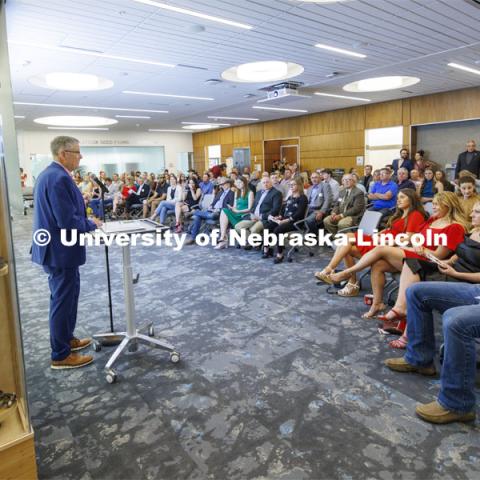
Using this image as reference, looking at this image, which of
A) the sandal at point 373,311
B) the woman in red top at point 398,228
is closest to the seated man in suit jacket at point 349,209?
the woman in red top at point 398,228

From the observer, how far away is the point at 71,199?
2.58 m

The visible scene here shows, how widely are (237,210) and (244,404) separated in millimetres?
4623

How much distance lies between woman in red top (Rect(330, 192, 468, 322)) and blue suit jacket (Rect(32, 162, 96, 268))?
242 centimetres

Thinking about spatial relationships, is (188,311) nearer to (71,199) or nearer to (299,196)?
(71,199)

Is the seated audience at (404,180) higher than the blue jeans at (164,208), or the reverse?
the seated audience at (404,180)

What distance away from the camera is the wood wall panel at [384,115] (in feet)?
34.1

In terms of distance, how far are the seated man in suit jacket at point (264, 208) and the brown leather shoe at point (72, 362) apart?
371cm

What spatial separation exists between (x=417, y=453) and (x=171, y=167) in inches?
703

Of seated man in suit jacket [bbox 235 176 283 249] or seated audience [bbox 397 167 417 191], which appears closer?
seated man in suit jacket [bbox 235 176 283 249]

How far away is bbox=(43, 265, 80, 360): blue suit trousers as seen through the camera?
263 cm

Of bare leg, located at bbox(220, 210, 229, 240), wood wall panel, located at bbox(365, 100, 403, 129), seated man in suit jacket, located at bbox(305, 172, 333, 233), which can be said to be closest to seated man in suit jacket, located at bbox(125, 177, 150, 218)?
bare leg, located at bbox(220, 210, 229, 240)

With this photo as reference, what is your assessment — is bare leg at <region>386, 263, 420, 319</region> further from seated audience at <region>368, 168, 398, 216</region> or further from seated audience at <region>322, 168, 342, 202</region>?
seated audience at <region>322, 168, 342, 202</region>

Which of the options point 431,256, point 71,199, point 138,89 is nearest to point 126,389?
point 71,199

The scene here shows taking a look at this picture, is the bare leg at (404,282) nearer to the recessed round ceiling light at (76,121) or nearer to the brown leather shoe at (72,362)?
the brown leather shoe at (72,362)
